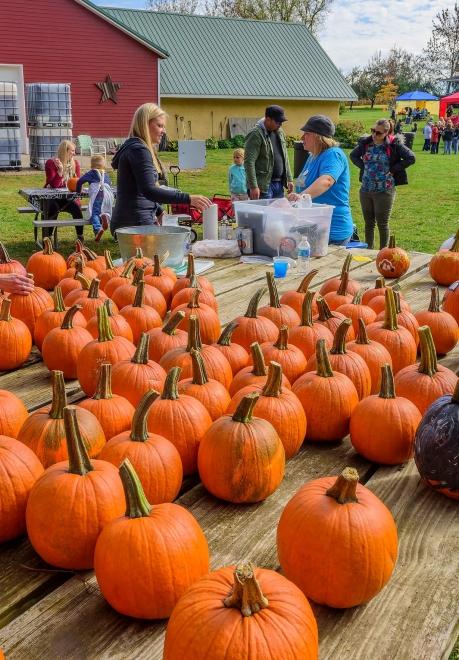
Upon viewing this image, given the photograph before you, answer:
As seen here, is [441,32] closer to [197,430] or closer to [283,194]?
[283,194]

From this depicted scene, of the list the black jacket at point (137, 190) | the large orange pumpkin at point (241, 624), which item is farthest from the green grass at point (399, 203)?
the large orange pumpkin at point (241, 624)

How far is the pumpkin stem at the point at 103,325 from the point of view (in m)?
2.61

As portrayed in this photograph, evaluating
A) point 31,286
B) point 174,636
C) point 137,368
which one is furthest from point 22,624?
point 31,286

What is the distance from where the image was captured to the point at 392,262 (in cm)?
459

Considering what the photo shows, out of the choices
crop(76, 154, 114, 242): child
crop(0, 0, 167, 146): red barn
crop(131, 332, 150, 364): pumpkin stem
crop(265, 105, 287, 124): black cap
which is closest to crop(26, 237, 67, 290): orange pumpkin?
crop(131, 332, 150, 364): pumpkin stem

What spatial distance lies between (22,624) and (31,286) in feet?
7.47

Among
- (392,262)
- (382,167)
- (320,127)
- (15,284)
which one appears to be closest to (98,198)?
(382,167)

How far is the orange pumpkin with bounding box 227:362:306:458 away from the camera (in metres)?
2.04

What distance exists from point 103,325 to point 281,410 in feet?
3.12

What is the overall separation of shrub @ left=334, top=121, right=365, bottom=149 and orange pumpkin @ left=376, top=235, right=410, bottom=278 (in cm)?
2845

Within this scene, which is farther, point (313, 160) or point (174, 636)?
point (313, 160)

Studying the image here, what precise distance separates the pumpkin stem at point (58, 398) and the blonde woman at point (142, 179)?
339 cm

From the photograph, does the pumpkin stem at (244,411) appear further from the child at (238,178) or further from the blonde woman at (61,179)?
the child at (238,178)

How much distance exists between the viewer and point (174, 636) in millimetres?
1219
